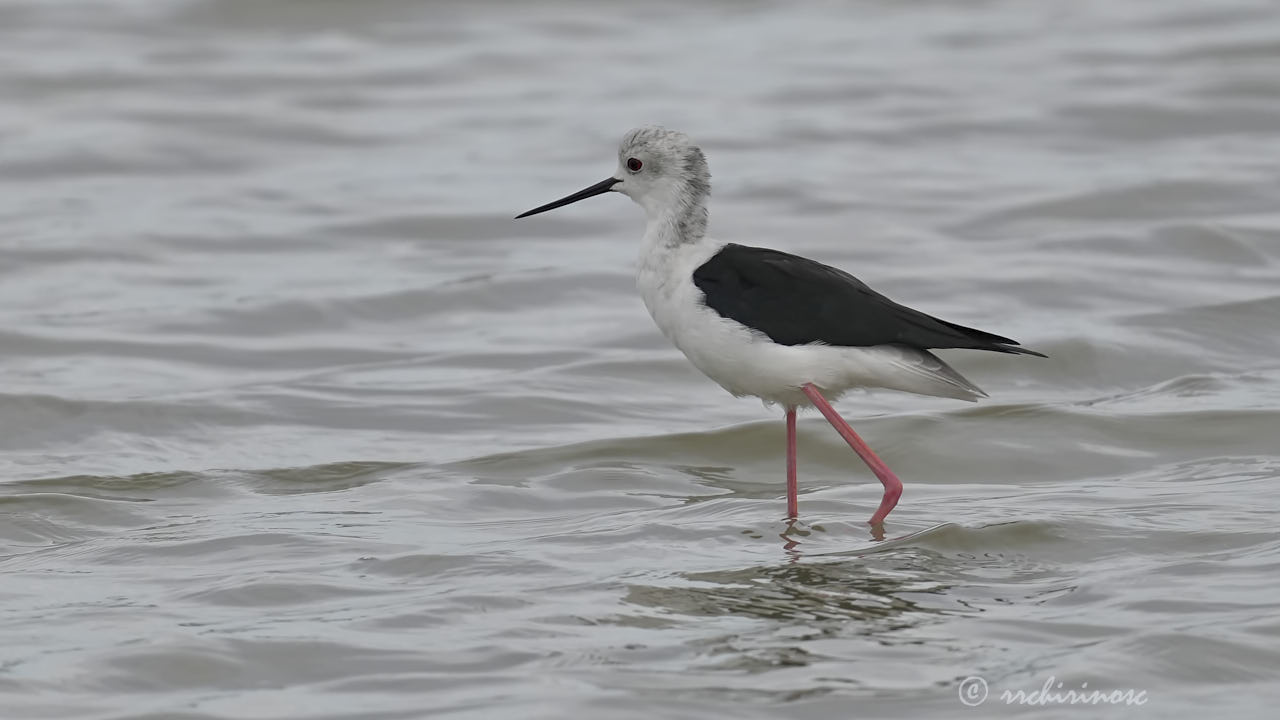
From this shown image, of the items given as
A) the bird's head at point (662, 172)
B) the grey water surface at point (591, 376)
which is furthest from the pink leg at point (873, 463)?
the bird's head at point (662, 172)

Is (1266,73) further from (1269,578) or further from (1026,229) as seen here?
(1269,578)

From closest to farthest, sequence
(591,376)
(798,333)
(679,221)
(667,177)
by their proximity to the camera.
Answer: (798,333)
(679,221)
(667,177)
(591,376)

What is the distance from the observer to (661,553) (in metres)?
6.64

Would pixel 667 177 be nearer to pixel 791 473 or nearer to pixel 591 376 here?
pixel 791 473

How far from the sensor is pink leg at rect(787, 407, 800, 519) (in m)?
7.23

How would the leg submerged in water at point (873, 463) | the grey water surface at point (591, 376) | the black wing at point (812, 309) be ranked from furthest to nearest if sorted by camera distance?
the leg submerged in water at point (873, 463), the black wing at point (812, 309), the grey water surface at point (591, 376)

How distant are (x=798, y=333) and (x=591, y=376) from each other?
9.70 feet

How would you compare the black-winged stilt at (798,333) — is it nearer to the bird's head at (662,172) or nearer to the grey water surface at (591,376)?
the bird's head at (662,172)

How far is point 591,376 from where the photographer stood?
983cm

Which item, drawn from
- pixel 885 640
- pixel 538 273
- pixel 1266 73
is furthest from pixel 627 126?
pixel 885 640

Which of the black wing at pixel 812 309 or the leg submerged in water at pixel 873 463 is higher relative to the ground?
the black wing at pixel 812 309

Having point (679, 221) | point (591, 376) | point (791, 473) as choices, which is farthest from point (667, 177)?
Result: point (591, 376)
